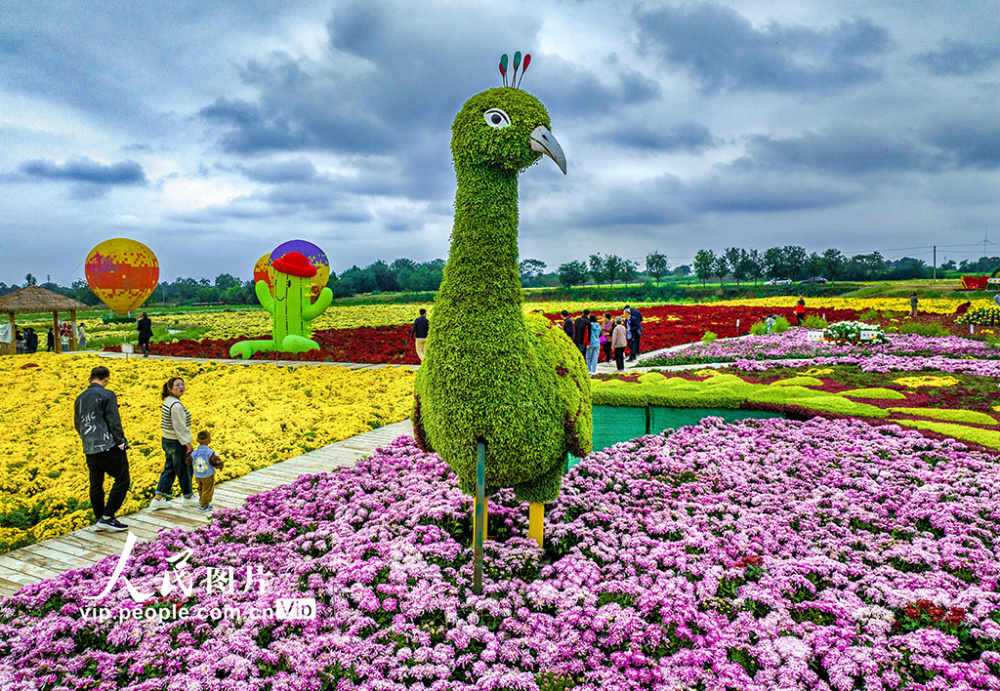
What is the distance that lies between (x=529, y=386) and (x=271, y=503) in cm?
362

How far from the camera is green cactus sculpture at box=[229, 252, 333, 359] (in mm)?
18391

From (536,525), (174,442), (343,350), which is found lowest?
(536,525)

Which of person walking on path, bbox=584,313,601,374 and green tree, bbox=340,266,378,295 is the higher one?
green tree, bbox=340,266,378,295

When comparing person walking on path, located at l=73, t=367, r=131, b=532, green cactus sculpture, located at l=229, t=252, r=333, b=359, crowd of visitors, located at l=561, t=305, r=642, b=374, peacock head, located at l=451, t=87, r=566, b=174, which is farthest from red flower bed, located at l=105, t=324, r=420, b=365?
peacock head, located at l=451, t=87, r=566, b=174

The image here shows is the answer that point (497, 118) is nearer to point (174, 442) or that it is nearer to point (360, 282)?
point (174, 442)

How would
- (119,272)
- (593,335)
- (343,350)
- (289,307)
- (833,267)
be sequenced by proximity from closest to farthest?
1. (593,335)
2. (289,307)
3. (343,350)
4. (119,272)
5. (833,267)

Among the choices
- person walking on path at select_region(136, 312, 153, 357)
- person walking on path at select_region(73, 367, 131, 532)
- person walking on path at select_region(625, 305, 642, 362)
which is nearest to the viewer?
person walking on path at select_region(73, 367, 131, 532)

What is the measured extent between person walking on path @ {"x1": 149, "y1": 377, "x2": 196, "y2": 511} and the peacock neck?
12.1ft

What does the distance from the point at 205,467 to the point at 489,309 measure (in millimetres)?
3831

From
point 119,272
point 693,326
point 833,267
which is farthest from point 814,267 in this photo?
point 119,272

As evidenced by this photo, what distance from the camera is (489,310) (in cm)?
370

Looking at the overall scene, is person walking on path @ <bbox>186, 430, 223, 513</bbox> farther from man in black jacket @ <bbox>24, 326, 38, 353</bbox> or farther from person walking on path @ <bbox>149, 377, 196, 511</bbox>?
man in black jacket @ <bbox>24, 326, 38, 353</bbox>

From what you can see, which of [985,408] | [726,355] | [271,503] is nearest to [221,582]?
[271,503]

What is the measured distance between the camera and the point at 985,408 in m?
8.45
